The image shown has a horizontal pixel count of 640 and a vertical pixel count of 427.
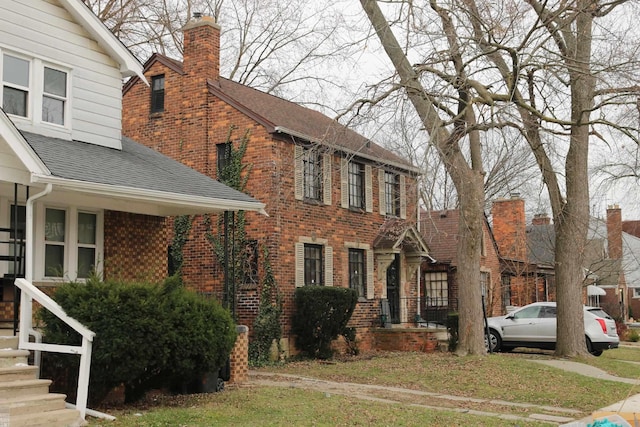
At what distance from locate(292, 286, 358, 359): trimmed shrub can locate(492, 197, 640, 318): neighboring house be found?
8.16 metres

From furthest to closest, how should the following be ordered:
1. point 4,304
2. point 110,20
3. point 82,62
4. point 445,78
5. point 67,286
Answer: point 110,20, point 445,78, point 82,62, point 4,304, point 67,286

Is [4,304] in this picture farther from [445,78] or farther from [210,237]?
[445,78]

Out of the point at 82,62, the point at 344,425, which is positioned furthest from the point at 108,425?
the point at 82,62

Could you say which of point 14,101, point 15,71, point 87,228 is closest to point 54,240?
point 87,228

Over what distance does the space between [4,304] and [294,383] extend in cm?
544

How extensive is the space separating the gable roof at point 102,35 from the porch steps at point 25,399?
21.9 feet

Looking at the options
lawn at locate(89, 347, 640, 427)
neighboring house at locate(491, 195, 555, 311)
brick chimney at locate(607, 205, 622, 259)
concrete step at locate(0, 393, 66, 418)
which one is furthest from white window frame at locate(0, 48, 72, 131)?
brick chimney at locate(607, 205, 622, 259)

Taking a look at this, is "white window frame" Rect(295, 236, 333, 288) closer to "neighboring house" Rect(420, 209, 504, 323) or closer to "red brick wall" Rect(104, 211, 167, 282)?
"neighboring house" Rect(420, 209, 504, 323)

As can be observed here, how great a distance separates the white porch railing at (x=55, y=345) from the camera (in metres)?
9.48

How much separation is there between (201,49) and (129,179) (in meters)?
9.30

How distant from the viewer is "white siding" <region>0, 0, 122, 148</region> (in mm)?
13039

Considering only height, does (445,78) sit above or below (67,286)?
above

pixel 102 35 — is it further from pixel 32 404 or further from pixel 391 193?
pixel 391 193

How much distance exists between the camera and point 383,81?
16.7 meters
